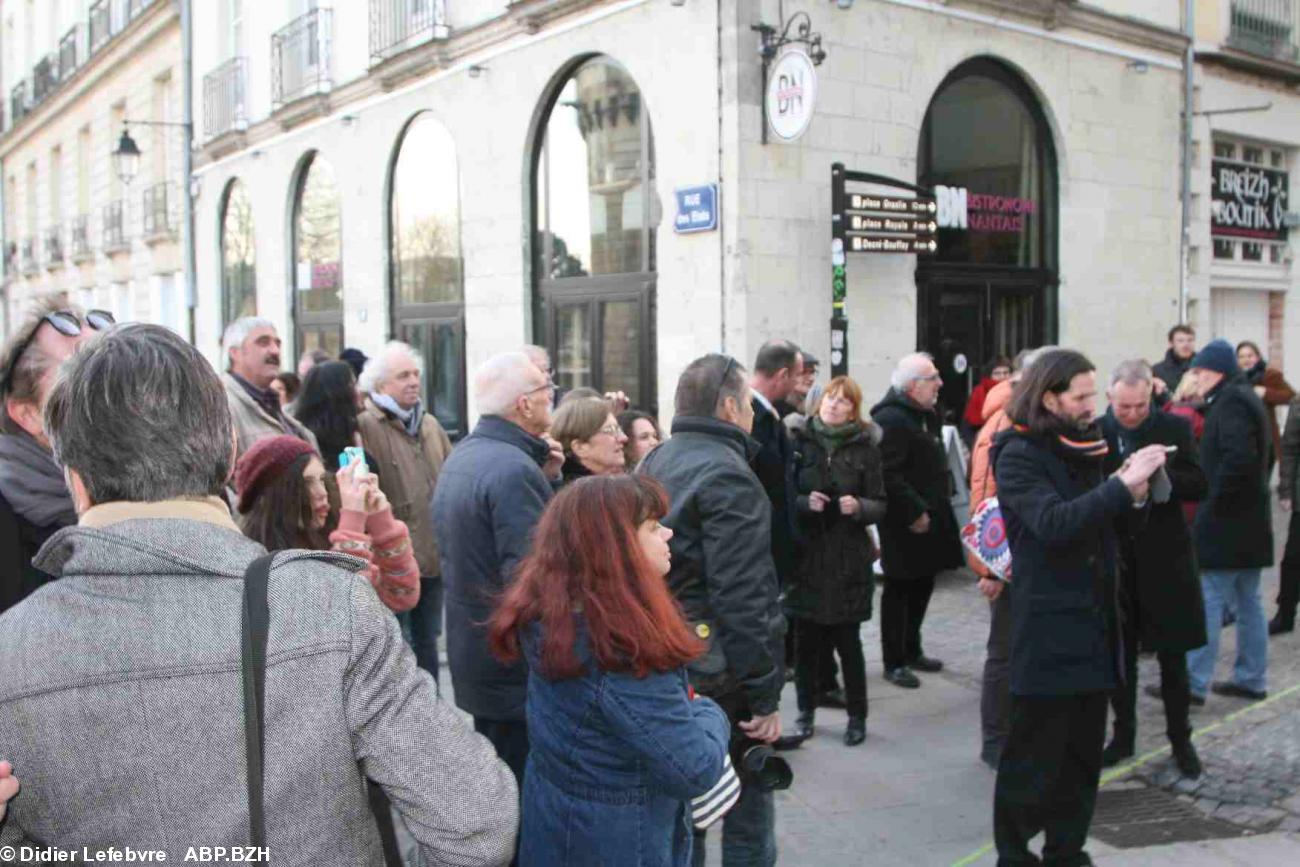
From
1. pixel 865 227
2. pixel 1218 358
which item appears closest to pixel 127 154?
pixel 865 227

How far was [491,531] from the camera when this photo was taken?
150 inches

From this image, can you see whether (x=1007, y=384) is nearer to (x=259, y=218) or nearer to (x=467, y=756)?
(x=467, y=756)

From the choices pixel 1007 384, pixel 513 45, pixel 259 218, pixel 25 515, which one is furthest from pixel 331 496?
pixel 259 218

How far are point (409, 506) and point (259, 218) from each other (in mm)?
14083

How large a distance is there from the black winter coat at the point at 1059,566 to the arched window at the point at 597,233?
6.78 meters

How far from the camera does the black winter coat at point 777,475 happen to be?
522 centimetres

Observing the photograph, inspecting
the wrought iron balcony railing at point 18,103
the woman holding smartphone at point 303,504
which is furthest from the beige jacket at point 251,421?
the wrought iron balcony railing at point 18,103

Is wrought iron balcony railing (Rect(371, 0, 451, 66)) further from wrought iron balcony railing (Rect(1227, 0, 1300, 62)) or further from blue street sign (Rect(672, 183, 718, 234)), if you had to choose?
wrought iron balcony railing (Rect(1227, 0, 1300, 62))

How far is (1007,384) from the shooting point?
575 cm

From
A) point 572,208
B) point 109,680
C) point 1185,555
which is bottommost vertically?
point 1185,555

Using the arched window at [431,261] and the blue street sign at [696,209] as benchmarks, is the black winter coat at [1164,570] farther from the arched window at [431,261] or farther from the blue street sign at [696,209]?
the arched window at [431,261]

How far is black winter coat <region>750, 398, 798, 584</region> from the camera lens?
17.1 feet

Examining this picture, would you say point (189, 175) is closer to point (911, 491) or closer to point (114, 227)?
point (114, 227)

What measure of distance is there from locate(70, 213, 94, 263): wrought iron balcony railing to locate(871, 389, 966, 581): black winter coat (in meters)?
24.3
